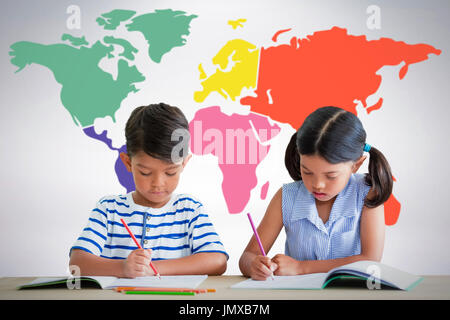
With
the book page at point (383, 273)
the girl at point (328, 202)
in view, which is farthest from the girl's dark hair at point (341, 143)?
the book page at point (383, 273)

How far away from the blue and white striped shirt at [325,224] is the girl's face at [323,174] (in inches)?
3.8

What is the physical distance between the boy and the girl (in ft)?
0.39

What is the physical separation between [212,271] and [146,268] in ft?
0.69

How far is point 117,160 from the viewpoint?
2.89 m

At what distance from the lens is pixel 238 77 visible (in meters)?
2.96

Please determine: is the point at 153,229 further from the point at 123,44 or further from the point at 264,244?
the point at 123,44

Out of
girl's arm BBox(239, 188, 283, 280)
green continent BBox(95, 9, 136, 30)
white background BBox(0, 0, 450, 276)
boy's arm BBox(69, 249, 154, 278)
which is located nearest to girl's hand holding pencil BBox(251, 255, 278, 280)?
girl's arm BBox(239, 188, 283, 280)

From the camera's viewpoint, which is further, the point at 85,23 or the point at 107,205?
the point at 85,23

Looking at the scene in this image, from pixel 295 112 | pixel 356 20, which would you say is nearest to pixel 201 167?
pixel 295 112

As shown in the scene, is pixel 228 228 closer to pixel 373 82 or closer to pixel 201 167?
pixel 201 167

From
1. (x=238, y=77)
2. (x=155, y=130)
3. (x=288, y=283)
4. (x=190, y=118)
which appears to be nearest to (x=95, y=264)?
(x=155, y=130)

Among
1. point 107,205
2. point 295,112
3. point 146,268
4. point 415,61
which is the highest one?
point 415,61

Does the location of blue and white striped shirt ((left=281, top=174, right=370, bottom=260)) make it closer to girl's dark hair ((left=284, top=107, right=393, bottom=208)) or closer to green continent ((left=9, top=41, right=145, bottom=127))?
girl's dark hair ((left=284, top=107, right=393, bottom=208))

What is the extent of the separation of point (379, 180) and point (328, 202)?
0.50 ft
